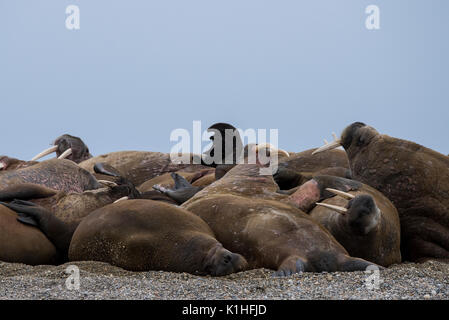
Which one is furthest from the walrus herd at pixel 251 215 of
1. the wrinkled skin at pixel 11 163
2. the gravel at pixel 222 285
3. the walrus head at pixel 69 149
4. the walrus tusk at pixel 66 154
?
the walrus head at pixel 69 149

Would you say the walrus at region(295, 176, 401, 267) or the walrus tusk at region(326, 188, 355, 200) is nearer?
the walrus at region(295, 176, 401, 267)

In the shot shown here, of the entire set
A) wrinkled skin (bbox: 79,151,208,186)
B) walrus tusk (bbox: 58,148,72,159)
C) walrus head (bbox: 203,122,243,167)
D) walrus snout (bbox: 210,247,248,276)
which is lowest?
wrinkled skin (bbox: 79,151,208,186)

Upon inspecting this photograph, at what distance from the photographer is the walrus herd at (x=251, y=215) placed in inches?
189

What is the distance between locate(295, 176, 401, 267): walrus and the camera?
205 inches

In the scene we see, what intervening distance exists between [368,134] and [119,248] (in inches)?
131

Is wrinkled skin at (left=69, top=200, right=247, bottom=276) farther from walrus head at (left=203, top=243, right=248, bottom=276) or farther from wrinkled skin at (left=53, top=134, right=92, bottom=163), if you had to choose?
wrinkled skin at (left=53, top=134, right=92, bottom=163)

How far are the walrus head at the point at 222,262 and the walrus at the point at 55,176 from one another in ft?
14.4

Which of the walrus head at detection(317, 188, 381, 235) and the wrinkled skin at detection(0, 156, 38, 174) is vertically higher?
the walrus head at detection(317, 188, 381, 235)

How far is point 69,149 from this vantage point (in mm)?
11211

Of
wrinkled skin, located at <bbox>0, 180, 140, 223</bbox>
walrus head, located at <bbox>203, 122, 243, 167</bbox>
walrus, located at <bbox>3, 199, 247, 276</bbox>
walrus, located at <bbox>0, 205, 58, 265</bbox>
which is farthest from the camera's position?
walrus head, located at <bbox>203, 122, 243, 167</bbox>

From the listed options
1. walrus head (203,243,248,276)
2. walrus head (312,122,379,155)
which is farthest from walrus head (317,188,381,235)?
walrus head (312,122,379,155)

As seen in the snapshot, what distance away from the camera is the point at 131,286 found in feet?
13.6

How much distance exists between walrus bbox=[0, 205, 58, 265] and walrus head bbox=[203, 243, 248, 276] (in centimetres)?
198
